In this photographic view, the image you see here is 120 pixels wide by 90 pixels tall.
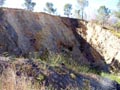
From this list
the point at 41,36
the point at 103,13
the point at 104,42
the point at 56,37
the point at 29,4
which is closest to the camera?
the point at 41,36

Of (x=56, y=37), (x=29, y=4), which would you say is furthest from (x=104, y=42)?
(x=29, y=4)

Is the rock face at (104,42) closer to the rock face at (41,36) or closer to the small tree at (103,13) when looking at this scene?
the rock face at (41,36)

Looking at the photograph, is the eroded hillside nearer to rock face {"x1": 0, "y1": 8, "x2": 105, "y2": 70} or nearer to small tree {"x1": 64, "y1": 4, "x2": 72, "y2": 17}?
rock face {"x1": 0, "y1": 8, "x2": 105, "y2": 70}

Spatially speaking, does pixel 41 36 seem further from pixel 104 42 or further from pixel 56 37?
pixel 104 42

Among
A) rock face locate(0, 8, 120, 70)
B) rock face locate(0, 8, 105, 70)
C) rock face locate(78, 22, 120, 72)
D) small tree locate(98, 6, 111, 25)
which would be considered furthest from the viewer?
small tree locate(98, 6, 111, 25)

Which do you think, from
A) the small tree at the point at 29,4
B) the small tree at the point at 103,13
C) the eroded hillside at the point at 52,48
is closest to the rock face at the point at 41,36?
the eroded hillside at the point at 52,48

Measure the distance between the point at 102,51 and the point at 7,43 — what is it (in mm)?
12237

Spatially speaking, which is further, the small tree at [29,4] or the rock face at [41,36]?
the small tree at [29,4]

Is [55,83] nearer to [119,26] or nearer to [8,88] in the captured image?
[8,88]

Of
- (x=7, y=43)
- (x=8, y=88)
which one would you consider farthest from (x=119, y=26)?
(x=8, y=88)

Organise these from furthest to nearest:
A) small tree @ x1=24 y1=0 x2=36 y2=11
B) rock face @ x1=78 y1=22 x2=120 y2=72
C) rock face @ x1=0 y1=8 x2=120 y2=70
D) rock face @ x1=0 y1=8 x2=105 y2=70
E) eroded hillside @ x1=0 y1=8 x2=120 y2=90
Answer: small tree @ x1=24 y1=0 x2=36 y2=11 → rock face @ x1=78 y1=22 x2=120 y2=72 → rock face @ x1=0 y1=8 x2=120 y2=70 → rock face @ x1=0 y1=8 x2=105 y2=70 → eroded hillside @ x1=0 y1=8 x2=120 y2=90

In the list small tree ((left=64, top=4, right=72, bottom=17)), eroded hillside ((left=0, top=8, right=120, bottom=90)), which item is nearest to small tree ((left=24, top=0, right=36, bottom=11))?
small tree ((left=64, top=4, right=72, bottom=17))

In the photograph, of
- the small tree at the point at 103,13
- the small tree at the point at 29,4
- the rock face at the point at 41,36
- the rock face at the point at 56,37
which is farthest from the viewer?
the small tree at the point at 29,4

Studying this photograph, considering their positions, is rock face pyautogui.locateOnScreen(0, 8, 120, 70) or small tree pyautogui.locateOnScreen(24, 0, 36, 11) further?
small tree pyautogui.locateOnScreen(24, 0, 36, 11)
